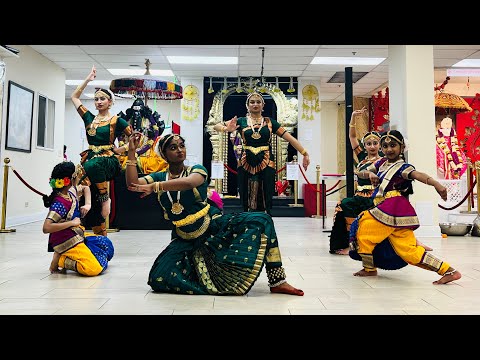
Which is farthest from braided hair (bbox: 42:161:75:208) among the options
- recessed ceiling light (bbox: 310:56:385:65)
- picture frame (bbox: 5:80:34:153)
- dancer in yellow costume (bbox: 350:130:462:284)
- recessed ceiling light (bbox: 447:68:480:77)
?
recessed ceiling light (bbox: 447:68:480:77)

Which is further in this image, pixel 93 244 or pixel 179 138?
pixel 93 244

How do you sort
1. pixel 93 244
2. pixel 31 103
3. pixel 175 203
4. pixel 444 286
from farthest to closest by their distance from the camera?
pixel 31 103
pixel 93 244
pixel 444 286
pixel 175 203

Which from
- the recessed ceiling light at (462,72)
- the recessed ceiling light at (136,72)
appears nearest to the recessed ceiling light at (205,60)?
the recessed ceiling light at (136,72)

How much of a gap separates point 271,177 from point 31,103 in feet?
20.3

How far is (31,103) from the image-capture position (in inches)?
329

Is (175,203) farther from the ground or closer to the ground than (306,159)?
closer to the ground

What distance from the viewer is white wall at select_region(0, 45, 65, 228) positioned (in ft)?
24.6

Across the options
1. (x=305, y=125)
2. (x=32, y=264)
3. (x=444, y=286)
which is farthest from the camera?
(x=305, y=125)

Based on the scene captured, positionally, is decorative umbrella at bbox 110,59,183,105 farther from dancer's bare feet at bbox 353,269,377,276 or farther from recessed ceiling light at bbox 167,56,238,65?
dancer's bare feet at bbox 353,269,377,276

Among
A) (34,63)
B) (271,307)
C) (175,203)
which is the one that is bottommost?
(271,307)

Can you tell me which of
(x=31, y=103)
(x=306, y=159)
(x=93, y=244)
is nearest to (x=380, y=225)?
(x=306, y=159)

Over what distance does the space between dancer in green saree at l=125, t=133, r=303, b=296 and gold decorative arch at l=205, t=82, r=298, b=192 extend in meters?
7.88

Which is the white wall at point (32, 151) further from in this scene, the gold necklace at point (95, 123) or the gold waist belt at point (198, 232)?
the gold waist belt at point (198, 232)

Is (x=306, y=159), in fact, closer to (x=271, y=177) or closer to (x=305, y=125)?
(x=271, y=177)
